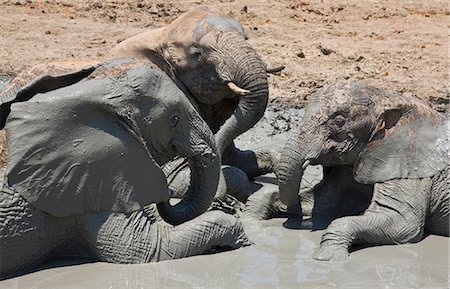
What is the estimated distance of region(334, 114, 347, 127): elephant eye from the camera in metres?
4.81

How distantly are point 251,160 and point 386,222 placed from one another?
1.42m

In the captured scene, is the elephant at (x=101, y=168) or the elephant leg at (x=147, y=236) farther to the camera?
the elephant leg at (x=147, y=236)

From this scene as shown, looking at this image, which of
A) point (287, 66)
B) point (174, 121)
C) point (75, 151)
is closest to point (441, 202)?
point (174, 121)

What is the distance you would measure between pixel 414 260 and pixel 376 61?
4.47 metres

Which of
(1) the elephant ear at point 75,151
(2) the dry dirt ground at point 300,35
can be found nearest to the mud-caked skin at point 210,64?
(1) the elephant ear at point 75,151

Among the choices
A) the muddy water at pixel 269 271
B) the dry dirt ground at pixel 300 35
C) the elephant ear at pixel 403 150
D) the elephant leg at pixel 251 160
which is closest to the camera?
the muddy water at pixel 269 271

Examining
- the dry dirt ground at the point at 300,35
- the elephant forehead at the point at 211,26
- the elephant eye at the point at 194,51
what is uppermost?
the elephant forehead at the point at 211,26

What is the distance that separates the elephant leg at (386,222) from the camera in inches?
184

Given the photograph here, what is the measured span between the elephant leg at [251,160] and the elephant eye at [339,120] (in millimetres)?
1263

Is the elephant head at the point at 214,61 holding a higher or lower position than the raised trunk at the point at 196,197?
higher

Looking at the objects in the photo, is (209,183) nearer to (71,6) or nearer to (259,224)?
(259,224)

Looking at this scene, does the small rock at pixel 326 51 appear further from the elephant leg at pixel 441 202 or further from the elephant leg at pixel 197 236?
the elephant leg at pixel 197 236

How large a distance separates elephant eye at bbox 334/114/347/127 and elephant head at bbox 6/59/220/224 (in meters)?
0.68

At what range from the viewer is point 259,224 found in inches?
207
